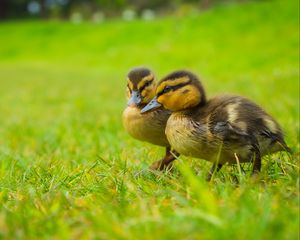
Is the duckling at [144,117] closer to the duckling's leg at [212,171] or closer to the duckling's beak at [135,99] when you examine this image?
the duckling's beak at [135,99]

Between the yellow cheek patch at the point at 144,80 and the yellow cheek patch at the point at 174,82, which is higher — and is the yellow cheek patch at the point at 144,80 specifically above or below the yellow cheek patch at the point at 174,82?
below

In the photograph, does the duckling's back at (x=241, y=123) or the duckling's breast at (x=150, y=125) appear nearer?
the duckling's back at (x=241, y=123)

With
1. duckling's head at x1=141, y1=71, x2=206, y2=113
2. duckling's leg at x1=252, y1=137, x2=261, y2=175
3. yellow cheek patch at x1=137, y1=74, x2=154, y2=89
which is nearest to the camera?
duckling's leg at x1=252, y1=137, x2=261, y2=175

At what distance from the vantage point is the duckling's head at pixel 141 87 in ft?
12.3

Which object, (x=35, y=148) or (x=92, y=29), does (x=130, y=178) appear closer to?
(x=35, y=148)

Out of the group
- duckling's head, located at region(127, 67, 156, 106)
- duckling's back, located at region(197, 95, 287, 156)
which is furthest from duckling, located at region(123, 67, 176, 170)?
duckling's back, located at region(197, 95, 287, 156)

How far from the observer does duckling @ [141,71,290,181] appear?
2.76m

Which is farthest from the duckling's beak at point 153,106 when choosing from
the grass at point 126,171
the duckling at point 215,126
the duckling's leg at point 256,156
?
the duckling's leg at point 256,156

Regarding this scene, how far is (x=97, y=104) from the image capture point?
9.59 metres

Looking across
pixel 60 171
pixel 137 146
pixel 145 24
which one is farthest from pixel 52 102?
pixel 145 24

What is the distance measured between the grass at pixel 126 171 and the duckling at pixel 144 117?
16 centimetres

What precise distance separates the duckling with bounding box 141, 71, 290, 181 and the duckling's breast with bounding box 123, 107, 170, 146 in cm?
35

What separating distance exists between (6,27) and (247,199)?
37.6 metres

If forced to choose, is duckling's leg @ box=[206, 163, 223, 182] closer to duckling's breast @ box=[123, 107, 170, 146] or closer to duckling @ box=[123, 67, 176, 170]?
duckling @ box=[123, 67, 176, 170]
